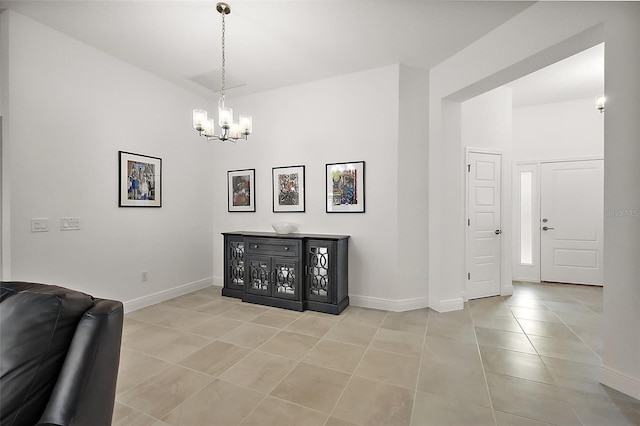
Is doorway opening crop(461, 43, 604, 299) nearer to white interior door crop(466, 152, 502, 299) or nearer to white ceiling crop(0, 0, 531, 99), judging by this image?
white interior door crop(466, 152, 502, 299)

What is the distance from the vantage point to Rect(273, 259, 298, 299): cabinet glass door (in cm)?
363

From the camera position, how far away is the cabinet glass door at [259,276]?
3.81m

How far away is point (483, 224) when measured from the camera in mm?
4180

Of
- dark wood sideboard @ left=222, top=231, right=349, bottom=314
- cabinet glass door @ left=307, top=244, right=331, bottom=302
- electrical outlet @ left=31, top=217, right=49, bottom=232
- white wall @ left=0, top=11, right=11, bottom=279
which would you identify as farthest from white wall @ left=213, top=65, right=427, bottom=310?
white wall @ left=0, top=11, right=11, bottom=279

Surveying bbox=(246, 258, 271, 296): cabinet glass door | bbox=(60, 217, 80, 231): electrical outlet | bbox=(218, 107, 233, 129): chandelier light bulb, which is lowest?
bbox=(246, 258, 271, 296): cabinet glass door

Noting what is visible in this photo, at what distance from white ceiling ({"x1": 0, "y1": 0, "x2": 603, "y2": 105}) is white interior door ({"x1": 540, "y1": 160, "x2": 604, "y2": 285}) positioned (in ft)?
5.82

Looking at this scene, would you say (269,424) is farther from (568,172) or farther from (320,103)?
(568,172)

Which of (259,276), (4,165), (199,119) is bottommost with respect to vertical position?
(259,276)

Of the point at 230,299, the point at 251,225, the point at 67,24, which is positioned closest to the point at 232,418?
the point at 230,299

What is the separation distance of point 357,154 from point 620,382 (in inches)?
121

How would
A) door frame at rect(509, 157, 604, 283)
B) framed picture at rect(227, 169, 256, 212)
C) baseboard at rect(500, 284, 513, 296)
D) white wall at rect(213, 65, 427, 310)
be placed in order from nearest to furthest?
1. white wall at rect(213, 65, 427, 310)
2. baseboard at rect(500, 284, 513, 296)
3. framed picture at rect(227, 169, 256, 212)
4. door frame at rect(509, 157, 604, 283)

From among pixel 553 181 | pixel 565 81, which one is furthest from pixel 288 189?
pixel 553 181

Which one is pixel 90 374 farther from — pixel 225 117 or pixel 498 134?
pixel 498 134

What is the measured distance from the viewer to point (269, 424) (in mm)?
1680
